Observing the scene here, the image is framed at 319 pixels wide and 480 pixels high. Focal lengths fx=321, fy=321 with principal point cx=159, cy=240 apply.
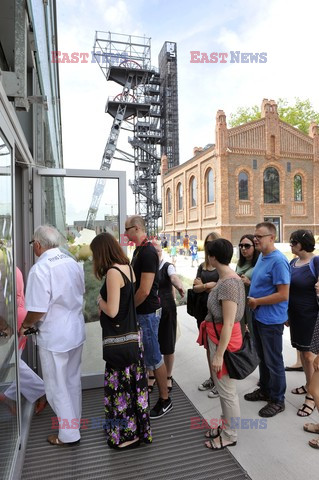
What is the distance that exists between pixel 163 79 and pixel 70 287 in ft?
136

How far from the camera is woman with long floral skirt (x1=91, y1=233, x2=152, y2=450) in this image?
7.91 ft

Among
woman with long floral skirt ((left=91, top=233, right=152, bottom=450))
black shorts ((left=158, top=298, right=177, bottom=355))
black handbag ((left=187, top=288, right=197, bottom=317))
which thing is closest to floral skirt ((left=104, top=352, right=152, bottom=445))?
woman with long floral skirt ((left=91, top=233, right=152, bottom=450))

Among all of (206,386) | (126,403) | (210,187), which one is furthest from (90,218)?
(210,187)

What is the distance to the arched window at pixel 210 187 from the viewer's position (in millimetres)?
27391

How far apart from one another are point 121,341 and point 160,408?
1165 millimetres

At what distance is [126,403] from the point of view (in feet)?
8.39

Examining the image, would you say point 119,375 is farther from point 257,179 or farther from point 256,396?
point 257,179

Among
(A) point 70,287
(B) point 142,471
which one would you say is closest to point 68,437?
(B) point 142,471

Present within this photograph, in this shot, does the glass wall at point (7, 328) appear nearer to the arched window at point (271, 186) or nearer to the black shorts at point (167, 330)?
the black shorts at point (167, 330)

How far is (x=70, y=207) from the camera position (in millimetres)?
3793

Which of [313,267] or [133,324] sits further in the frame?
[313,267]

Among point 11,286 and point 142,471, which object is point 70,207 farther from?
point 142,471

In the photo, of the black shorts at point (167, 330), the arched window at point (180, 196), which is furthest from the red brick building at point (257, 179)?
the black shorts at point (167, 330)

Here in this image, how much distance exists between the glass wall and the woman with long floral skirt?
2.07 ft
